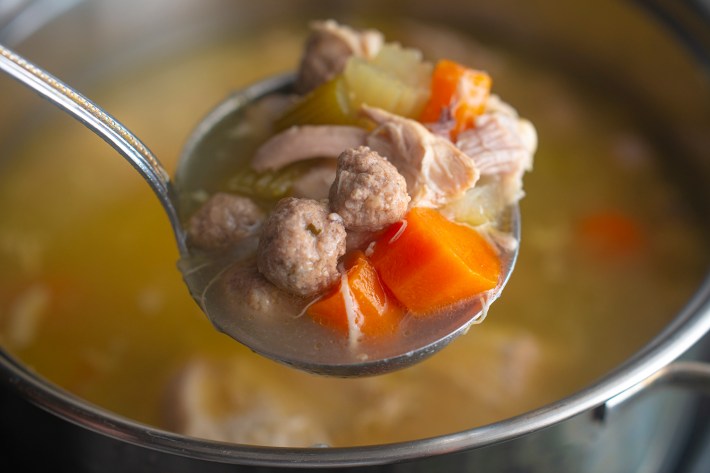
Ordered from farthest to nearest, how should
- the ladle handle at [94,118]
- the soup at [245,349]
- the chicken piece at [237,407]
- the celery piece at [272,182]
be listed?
the soup at [245,349] < the chicken piece at [237,407] < the celery piece at [272,182] < the ladle handle at [94,118]

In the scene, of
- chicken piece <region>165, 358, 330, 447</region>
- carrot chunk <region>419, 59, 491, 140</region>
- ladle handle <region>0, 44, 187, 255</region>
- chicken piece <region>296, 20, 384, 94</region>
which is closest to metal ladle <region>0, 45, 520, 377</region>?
ladle handle <region>0, 44, 187, 255</region>

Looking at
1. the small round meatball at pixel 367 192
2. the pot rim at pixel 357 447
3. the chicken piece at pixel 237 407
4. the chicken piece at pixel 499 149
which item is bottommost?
the chicken piece at pixel 237 407

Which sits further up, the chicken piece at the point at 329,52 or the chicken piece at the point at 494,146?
the chicken piece at the point at 494,146

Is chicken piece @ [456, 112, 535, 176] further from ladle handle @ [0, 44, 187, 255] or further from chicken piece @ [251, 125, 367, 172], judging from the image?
ladle handle @ [0, 44, 187, 255]

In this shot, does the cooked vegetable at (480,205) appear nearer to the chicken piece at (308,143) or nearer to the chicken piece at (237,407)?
the chicken piece at (308,143)

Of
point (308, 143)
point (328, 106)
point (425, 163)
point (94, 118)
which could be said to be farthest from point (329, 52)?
point (94, 118)

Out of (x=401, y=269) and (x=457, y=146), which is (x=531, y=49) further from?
(x=401, y=269)

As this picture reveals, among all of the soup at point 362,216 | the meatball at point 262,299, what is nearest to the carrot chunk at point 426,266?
the soup at point 362,216

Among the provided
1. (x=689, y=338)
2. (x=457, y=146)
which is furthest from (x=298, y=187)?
(x=689, y=338)
